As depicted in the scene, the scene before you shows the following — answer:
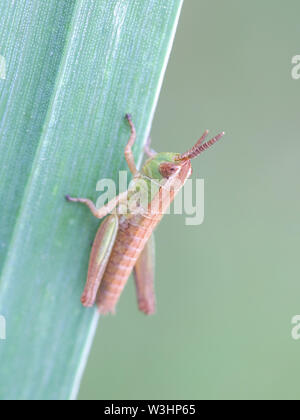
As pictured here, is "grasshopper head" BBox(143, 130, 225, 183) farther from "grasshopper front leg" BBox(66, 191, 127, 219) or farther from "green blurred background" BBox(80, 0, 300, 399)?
"green blurred background" BBox(80, 0, 300, 399)

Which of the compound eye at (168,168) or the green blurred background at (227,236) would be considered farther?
the green blurred background at (227,236)

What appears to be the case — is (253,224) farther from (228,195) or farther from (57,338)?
(57,338)

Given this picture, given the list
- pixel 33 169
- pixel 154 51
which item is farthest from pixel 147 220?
pixel 154 51

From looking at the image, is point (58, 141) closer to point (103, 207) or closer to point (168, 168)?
point (103, 207)

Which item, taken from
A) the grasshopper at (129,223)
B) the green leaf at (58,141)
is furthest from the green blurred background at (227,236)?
the green leaf at (58,141)

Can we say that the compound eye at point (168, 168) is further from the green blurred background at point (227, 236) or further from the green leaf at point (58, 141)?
the green blurred background at point (227, 236)

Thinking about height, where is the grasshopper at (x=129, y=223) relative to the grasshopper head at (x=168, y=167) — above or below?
below
